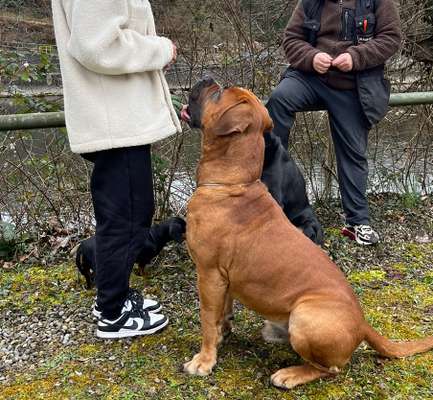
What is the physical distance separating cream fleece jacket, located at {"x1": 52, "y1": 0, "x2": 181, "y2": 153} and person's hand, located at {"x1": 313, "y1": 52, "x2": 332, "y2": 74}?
171 cm

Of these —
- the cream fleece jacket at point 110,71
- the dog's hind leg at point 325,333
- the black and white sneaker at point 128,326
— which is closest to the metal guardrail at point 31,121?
the cream fleece jacket at point 110,71

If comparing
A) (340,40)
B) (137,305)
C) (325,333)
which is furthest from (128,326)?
(340,40)

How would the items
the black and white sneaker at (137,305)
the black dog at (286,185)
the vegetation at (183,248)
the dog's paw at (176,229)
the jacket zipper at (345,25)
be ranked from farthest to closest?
the jacket zipper at (345,25), the dog's paw at (176,229), the black dog at (286,185), the black and white sneaker at (137,305), the vegetation at (183,248)

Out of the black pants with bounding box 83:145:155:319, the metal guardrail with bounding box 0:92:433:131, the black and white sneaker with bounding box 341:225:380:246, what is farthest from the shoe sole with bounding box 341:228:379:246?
the metal guardrail with bounding box 0:92:433:131

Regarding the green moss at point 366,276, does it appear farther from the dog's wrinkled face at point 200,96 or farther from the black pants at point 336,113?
the dog's wrinkled face at point 200,96

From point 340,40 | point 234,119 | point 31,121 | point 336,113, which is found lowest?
point 336,113

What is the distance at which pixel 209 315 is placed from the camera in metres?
3.08

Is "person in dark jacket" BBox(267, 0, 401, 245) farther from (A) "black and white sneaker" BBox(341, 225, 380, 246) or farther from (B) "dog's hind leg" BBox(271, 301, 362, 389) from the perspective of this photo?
(B) "dog's hind leg" BBox(271, 301, 362, 389)

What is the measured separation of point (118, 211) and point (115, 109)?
602mm

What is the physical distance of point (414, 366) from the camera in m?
3.18

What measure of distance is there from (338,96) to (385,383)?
7.91 feet

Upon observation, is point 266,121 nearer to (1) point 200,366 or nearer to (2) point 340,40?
(1) point 200,366

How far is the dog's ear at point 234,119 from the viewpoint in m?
3.00

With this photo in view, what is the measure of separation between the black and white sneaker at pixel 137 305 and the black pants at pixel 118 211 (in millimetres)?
165
